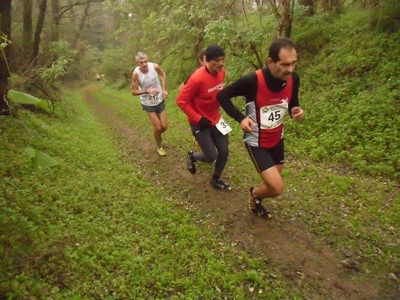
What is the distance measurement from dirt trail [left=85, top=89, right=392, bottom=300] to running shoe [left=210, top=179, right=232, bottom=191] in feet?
0.33

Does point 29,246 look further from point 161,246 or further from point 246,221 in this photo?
point 246,221

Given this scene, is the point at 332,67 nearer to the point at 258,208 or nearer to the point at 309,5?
the point at 309,5

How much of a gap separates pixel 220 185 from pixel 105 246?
2426 millimetres

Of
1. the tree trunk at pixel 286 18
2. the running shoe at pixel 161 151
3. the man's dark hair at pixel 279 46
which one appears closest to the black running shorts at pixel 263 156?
the man's dark hair at pixel 279 46

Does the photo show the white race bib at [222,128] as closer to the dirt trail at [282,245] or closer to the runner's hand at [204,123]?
the runner's hand at [204,123]

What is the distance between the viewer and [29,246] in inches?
136

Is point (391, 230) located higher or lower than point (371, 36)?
lower

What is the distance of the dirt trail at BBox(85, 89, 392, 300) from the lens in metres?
3.45

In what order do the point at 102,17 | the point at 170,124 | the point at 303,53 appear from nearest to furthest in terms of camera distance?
1. the point at 303,53
2. the point at 170,124
3. the point at 102,17

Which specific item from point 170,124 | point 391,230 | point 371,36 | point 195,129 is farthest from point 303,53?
point 391,230

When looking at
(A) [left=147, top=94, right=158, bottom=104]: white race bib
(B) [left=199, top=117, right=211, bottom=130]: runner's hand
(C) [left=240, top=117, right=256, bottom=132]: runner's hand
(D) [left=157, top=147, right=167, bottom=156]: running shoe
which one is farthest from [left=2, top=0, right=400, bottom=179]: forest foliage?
(C) [left=240, top=117, right=256, bottom=132]: runner's hand

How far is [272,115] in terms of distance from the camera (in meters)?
3.95

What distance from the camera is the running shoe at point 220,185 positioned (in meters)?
5.66

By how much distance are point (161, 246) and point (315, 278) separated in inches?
74.5
